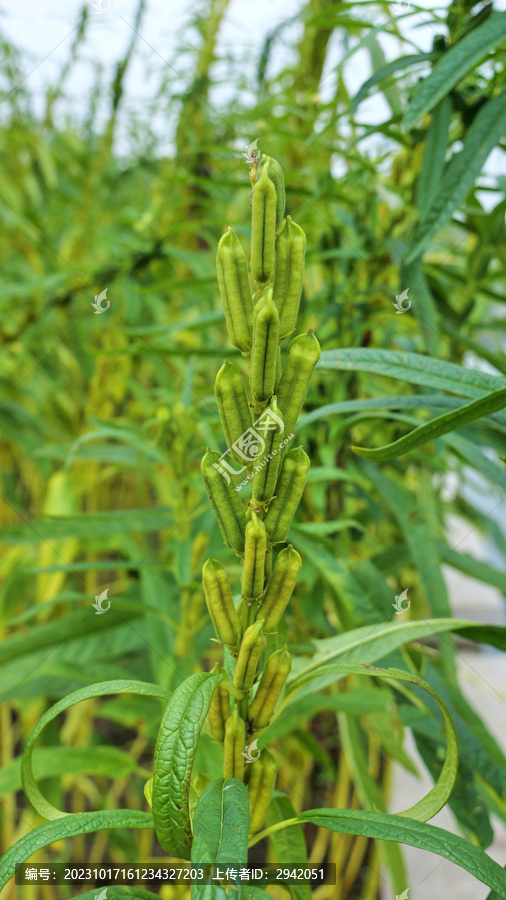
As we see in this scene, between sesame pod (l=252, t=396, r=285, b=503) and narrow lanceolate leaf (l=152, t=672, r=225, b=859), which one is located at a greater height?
sesame pod (l=252, t=396, r=285, b=503)

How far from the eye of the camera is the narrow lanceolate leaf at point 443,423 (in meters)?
0.24

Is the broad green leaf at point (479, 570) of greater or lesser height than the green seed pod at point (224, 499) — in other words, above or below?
above

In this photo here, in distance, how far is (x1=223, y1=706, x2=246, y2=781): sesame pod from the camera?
0.23m

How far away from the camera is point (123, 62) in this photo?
2.49ft

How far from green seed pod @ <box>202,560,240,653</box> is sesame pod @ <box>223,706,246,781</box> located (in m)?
A: 0.03

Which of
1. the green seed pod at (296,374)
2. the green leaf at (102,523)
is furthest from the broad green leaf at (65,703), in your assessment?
the green leaf at (102,523)

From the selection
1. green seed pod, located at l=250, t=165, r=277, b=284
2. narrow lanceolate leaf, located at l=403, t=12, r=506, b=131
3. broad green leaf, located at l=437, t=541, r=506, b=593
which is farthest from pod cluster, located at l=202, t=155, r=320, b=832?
broad green leaf, located at l=437, t=541, r=506, b=593

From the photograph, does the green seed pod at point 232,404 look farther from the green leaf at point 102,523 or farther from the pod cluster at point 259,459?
the green leaf at point 102,523

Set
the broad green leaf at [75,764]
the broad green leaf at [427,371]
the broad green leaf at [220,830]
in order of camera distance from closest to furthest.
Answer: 1. the broad green leaf at [220,830]
2. the broad green leaf at [427,371]
3. the broad green leaf at [75,764]

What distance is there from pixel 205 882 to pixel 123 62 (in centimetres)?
85

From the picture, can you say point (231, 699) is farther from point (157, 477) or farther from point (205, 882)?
point (157, 477)

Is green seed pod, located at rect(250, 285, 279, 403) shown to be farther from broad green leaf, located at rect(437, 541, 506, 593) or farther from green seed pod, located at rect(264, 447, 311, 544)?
broad green leaf, located at rect(437, 541, 506, 593)

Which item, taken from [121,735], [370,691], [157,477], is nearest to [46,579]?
[157,477]

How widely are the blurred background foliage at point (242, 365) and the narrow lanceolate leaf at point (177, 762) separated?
3.6 inches
